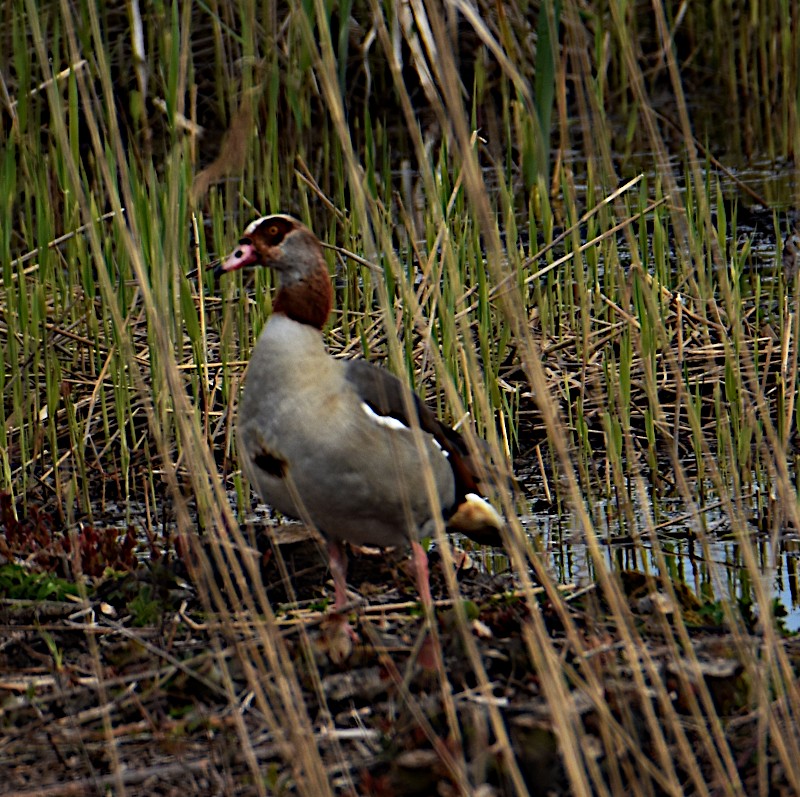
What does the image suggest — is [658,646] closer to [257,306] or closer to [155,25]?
[257,306]

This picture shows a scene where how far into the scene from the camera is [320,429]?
3.68 meters

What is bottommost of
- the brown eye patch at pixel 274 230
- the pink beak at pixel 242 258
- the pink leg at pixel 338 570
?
the pink leg at pixel 338 570

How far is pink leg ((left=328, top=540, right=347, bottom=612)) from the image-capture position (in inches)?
157

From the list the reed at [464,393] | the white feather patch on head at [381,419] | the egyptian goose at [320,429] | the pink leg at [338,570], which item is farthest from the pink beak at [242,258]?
the pink leg at [338,570]

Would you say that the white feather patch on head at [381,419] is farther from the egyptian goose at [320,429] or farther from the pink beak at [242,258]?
the pink beak at [242,258]

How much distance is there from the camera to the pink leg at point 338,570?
398 cm

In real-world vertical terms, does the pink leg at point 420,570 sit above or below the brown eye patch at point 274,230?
below

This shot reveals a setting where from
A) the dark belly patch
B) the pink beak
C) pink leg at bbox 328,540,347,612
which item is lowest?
pink leg at bbox 328,540,347,612

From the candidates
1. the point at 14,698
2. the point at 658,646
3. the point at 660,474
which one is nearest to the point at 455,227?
the point at 660,474

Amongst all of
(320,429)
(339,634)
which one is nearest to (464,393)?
(320,429)

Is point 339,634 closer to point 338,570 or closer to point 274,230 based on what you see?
point 338,570

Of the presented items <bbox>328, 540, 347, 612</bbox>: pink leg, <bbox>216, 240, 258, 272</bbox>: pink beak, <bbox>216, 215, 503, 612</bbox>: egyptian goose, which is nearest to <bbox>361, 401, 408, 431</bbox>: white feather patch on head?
<bbox>216, 215, 503, 612</bbox>: egyptian goose

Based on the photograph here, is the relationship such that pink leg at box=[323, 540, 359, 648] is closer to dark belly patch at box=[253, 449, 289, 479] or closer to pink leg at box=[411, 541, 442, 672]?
pink leg at box=[411, 541, 442, 672]

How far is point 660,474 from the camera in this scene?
5289 millimetres
